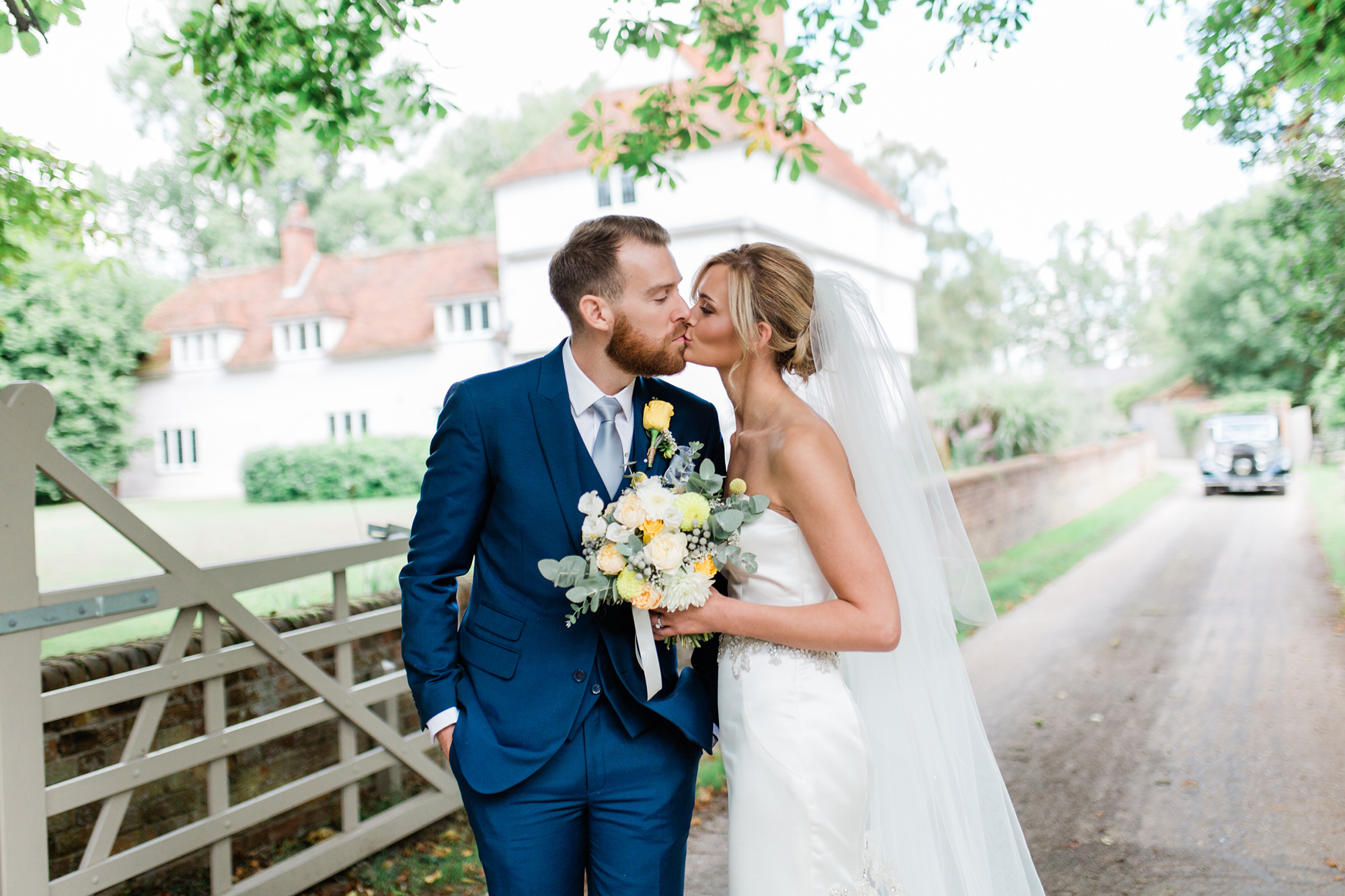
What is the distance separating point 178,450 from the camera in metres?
31.8

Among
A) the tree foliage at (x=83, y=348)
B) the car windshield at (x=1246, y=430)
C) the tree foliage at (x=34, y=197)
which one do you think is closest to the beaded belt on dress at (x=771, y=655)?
the tree foliage at (x=34, y=197)

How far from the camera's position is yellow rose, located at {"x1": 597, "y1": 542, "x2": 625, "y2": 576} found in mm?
2170

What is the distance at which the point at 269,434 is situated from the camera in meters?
31.3

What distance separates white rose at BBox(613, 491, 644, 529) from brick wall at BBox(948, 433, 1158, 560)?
22.9 ft

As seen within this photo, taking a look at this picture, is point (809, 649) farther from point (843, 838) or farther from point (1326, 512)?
point (1326, 512)

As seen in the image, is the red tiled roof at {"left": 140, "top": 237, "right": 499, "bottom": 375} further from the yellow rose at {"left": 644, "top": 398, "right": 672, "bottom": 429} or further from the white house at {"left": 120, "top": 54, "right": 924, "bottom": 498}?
the yellow rose at {"left": 644, "top": 398, "right": 672, "bottom": 429}

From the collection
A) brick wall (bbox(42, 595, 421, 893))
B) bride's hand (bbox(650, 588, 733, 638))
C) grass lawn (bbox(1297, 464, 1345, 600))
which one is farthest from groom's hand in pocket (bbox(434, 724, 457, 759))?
grass lawn (bbox(1297, 464, 1345, 600))

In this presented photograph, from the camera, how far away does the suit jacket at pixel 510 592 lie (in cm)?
241

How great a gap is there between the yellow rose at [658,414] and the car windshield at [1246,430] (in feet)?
83.6

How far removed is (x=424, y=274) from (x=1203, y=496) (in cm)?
2392

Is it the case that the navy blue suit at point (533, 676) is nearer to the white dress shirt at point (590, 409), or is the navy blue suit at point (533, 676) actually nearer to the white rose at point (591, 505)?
the white dress shirt at point (590, 409)

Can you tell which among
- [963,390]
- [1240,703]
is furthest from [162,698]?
[963,390]

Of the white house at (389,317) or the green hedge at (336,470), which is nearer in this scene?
the white house at (389,317)

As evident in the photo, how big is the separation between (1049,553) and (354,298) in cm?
2515
